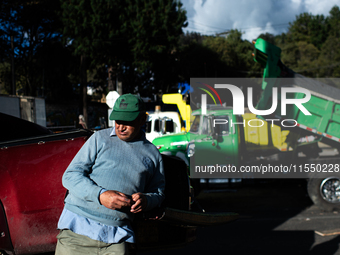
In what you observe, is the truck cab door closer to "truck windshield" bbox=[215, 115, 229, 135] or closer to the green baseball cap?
"truck windshield" bbox=[215, 115, 229, 135]

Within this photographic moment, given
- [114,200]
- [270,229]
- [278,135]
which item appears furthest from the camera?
[278,135]

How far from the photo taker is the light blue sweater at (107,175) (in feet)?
6.86

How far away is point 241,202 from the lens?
7766 mm

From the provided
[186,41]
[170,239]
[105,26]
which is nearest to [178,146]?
[170,239]

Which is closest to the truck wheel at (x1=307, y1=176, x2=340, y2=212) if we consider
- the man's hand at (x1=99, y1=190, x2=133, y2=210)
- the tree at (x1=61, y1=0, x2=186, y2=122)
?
the man's hand at (x1=99, y1=190, x2=133, y2=210)

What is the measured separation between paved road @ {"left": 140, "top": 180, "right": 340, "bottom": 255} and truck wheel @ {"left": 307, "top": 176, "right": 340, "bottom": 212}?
0.18 m

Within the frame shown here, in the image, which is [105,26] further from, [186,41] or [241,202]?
[186,41]

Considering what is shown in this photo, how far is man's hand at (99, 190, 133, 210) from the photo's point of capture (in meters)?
1.97

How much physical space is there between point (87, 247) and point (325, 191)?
19.6ft

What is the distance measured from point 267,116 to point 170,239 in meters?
5.73

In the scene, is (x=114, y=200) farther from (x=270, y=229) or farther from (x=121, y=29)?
(x=121, y=29)

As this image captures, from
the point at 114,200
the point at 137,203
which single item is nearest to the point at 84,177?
the point at 114,200

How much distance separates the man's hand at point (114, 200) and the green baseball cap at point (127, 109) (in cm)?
50

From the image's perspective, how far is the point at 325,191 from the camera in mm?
6711
